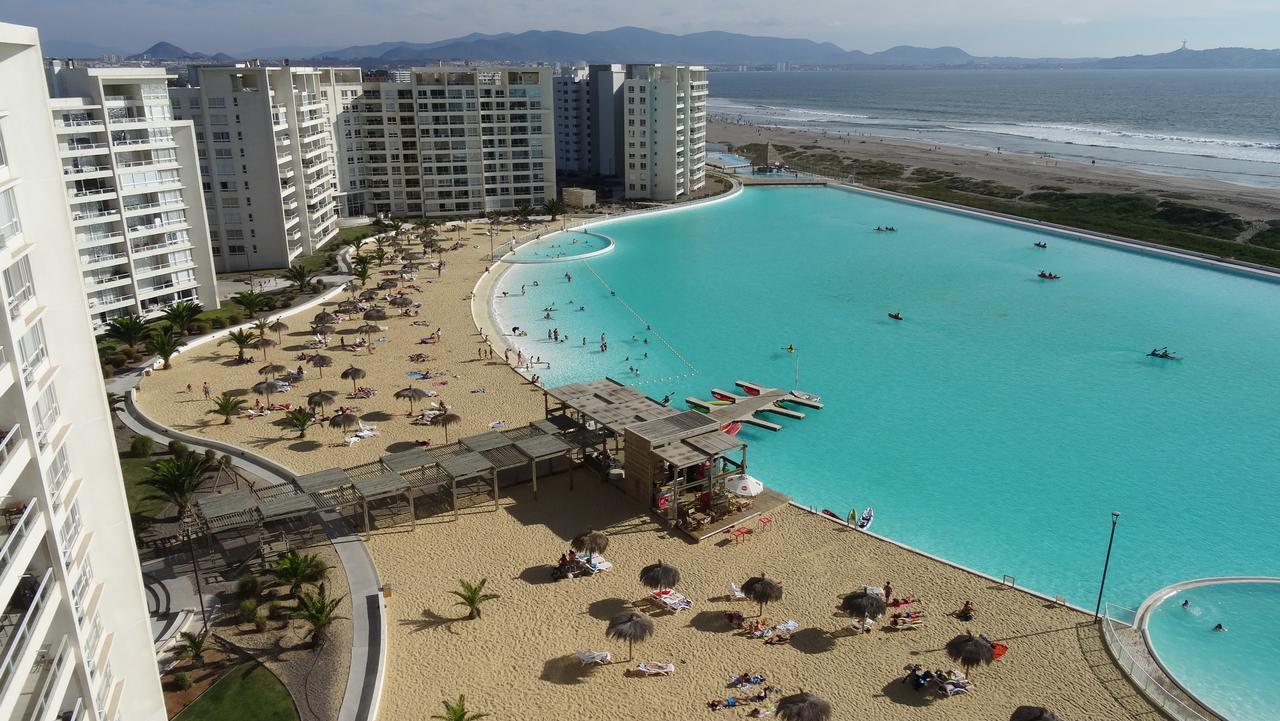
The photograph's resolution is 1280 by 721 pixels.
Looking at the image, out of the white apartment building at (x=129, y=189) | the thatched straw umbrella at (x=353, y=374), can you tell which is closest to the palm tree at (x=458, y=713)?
the thatched straw umbrella at (x=353, y=374)

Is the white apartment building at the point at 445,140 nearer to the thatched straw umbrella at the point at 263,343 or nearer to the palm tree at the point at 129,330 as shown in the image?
the palm tree at the point at 129,330

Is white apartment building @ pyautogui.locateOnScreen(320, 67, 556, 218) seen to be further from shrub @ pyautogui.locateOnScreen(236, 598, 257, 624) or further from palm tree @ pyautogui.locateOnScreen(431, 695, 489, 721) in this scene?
palm tree @ pyautogui.locateOnScreen(431, 695, 489, 721)

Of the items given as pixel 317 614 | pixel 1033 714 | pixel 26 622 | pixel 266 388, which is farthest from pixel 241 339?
pixel 1033 714

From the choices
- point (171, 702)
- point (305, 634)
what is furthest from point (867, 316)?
point (171, 702)

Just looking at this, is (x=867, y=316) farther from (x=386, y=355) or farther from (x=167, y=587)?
(x=167, y=587)

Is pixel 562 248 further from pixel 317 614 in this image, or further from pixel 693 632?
pixel 317 614

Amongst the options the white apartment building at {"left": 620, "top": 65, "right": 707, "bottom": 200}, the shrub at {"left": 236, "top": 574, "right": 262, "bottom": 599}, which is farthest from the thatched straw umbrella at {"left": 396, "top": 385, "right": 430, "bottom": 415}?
the white apartment building at {"left": 620, "top": 65, "right": 707, "bottom": 200}
